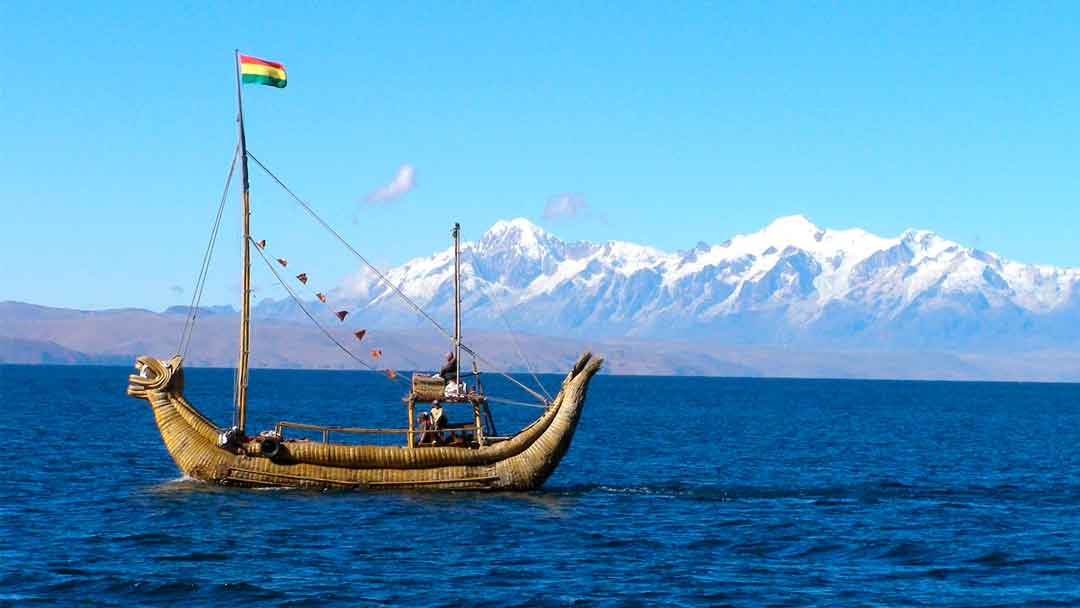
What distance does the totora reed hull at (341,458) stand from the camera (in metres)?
56.5

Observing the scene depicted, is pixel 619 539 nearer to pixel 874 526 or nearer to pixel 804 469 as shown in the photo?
pixel 874 526

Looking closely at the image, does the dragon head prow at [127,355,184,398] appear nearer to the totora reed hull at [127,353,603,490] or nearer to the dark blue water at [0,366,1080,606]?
the totora reed hull at [127,353,603,490]

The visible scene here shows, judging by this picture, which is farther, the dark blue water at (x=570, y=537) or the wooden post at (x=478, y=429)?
the wooden post at (x=478, y=429)

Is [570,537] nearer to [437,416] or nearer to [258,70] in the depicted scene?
[437,416]

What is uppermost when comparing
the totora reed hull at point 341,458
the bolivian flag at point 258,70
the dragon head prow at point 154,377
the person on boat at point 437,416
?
the bolivian flag at point 258,70

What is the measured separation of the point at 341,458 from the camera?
56.6 meters

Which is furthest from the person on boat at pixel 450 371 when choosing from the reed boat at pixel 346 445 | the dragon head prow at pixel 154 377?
the dragon head prow at pixel 154 377

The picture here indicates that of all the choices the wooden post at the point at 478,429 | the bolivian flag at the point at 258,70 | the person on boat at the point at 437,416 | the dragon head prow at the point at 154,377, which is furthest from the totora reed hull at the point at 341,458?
the bolivian flag at the point at 258,70

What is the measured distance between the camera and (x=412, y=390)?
57.5 m

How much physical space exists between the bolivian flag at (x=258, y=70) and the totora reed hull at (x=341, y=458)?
11.4m

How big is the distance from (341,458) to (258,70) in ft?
49.6

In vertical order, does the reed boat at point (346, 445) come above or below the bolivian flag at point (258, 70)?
below

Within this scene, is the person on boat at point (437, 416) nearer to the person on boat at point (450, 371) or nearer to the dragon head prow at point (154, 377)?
the person on boat at point (450, 371)

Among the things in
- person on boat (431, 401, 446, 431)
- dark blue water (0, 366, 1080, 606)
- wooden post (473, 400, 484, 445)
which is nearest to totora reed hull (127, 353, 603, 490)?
wooden post (473, 400, 484, 445)
